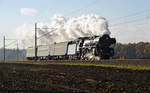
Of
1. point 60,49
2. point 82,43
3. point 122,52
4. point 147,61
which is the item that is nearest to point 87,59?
point 82,43

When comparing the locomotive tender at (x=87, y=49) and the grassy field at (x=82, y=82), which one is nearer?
the grassy field at (x=82, y=82)

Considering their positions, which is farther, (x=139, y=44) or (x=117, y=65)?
(x=139, y=44)

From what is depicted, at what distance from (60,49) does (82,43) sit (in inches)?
382

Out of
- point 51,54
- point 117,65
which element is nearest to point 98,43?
point 117,65

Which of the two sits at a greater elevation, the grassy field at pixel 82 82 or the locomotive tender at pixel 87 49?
the locomotive tender at pixel 87 49

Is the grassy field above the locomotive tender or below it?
below

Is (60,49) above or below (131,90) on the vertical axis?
above

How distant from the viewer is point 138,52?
431ft

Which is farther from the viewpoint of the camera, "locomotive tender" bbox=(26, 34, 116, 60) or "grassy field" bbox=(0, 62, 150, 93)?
"locomotive tender" bbox=(26, 34, 116, 60)

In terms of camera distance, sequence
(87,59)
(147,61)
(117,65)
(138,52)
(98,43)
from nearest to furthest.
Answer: (147,61)
(117,65)
(98,43)
(87,59)
(138,52)

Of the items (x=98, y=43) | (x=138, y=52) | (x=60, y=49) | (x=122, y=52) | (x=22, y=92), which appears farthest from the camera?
(x=122, y=52)

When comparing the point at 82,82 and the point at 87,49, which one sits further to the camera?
the point at 87,49

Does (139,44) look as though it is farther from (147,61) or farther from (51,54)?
(147,61)

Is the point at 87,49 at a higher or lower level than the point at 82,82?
higher
